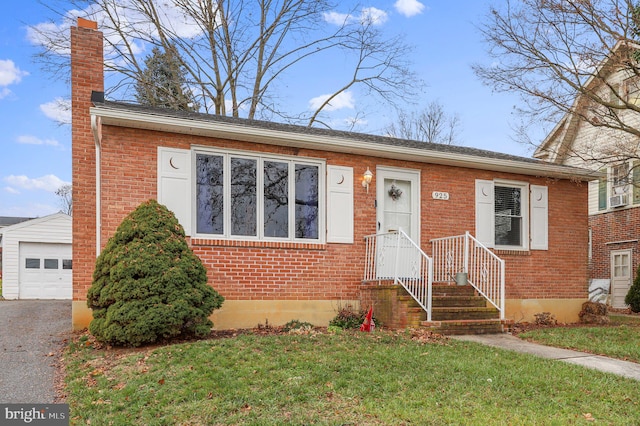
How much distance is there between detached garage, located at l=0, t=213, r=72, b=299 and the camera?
61.5ft

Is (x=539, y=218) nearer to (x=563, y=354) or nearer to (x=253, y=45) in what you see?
(x=563, y=354)

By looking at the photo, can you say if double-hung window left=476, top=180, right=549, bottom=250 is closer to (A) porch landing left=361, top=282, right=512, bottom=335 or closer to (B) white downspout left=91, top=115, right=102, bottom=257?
(A) porch landing left=361, top=282, right=512, bottom=335

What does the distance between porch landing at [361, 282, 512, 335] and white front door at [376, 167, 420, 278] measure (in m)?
0.86

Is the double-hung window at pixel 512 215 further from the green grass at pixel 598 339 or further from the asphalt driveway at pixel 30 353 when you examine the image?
the asphalt driveway at pixel 30 353

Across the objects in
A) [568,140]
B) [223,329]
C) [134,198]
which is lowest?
[223,329]

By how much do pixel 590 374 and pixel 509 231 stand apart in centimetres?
538

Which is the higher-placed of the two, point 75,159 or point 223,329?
point 75,159

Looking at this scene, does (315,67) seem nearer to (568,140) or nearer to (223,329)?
(568,140)

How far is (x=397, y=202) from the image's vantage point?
9.76 metres

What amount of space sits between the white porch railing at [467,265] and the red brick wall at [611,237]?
9.18 m

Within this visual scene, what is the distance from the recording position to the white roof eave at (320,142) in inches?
303

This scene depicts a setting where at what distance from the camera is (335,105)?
21.2m

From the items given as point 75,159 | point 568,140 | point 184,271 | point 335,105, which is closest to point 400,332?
point 184,271

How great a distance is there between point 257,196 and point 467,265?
407 centimetres
